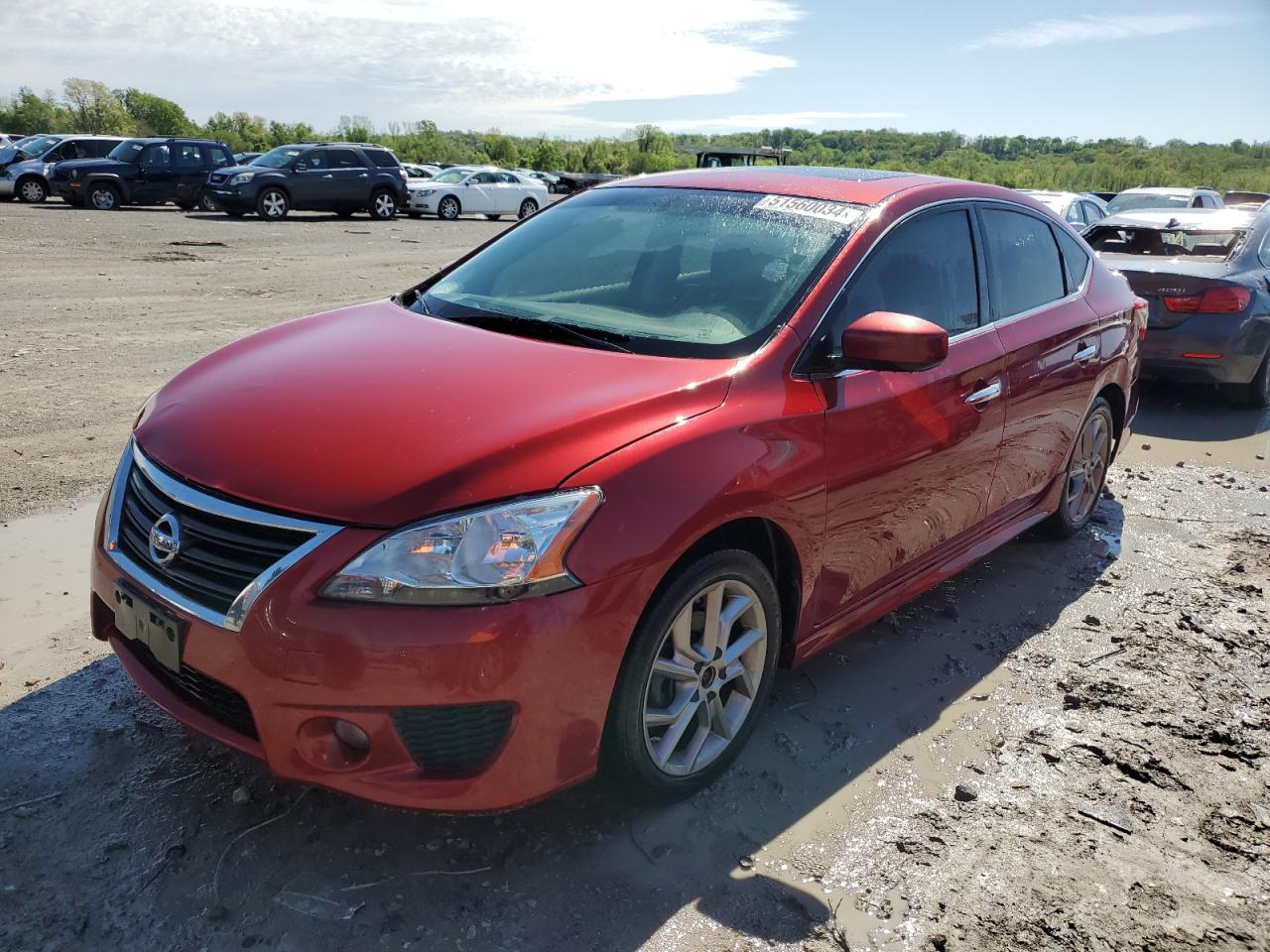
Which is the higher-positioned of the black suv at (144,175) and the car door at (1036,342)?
the black suv at (144,175)

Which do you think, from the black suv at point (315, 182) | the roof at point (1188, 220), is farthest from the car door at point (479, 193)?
the roof at point (1188, 220)

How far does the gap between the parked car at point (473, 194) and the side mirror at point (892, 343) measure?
77.5 ft

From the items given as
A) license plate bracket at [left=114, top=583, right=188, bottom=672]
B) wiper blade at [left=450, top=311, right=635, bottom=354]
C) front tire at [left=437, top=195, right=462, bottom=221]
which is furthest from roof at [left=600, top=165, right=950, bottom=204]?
front tire at [left=437, top=195, right=462, bottom=221]

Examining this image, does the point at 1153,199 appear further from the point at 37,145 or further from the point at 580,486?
the point at 37,145

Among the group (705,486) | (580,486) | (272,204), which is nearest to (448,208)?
(272,204)

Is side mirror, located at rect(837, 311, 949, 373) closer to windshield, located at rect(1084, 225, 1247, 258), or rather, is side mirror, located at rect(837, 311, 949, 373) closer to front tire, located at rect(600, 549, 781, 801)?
front tire, located at rect(600, 549, 781, 801)

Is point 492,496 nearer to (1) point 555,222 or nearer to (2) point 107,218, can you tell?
(1) point 555,222

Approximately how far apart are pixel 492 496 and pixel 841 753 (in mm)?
1516

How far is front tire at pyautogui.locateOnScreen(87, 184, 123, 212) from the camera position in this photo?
22.4 m

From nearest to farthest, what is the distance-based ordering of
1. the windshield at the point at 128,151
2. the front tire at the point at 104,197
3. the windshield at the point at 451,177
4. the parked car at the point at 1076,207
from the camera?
the parked car at the point at 1076,207
the front tire at the point at 104,197
the windshield at the point at 128,151
the windshield at the point at 451,177

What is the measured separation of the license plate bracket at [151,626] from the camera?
2.40m

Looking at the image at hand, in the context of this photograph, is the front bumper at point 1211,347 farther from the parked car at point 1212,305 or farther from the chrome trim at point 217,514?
the chrome trim at point 217,514

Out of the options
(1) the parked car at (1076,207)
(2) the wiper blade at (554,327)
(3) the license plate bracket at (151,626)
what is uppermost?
(1) the parked car at (1076,207)

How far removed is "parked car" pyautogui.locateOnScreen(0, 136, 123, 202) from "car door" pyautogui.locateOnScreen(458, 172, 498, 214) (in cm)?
823
